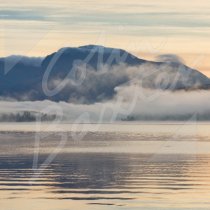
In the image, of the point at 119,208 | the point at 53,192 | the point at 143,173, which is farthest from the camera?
the point at 143,173

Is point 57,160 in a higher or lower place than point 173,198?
lower

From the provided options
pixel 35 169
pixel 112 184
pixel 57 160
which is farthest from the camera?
pixel 57 160

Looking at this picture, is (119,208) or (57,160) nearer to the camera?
(119,208)

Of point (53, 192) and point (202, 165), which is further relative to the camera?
point (202, 165)

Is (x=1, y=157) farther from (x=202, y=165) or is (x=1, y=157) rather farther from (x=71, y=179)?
(x=71, y=179)

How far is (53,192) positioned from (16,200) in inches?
164

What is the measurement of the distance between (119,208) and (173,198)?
16.1ft

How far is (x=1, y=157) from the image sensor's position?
279ft

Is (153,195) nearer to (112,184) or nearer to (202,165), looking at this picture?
(112,184)

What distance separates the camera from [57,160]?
82312 millimetres

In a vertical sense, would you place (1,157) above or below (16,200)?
below

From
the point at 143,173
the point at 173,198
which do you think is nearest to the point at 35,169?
the point at 143,173

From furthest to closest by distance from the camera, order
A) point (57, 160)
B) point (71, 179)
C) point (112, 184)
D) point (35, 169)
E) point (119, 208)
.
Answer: point (57, 160), point (35, 169), point (71, 179), point (112, 184), point (119, 208)

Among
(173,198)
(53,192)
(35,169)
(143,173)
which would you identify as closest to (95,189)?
(53,192)
